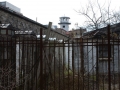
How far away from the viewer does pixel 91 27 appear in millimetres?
16656

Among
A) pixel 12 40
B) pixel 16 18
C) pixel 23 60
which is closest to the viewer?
pixel 12 40

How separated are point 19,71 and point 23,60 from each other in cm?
54

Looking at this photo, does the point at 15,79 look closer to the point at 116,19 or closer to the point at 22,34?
the point at 22,34

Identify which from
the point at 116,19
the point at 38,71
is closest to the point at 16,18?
the point at 38,71

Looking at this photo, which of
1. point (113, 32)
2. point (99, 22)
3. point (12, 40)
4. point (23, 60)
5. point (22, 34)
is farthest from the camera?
point (99, 22)

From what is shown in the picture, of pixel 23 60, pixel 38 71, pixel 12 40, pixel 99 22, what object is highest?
pixel 99 22

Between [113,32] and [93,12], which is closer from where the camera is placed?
[113,32]

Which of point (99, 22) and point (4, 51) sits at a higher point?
point (99, 22)

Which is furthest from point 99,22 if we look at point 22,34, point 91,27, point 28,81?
point 28,81

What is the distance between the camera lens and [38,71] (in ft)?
20.6

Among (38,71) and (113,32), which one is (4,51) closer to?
(38,71)

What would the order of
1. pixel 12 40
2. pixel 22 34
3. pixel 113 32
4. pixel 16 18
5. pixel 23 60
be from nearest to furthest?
pixel 12 40, pixel 23 60, pixel 22 34, pixel 16 18, pixel 113 32

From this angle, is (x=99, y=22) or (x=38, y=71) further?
(x=99, y=22)

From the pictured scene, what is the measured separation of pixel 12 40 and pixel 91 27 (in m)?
11.9
